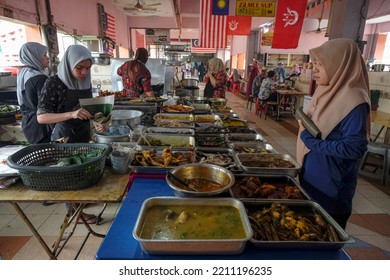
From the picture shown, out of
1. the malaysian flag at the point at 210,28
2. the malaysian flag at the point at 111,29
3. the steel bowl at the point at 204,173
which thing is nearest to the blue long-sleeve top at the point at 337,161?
Answer: the steel bowl at the point at 204,173

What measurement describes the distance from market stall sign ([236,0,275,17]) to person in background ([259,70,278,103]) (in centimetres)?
210

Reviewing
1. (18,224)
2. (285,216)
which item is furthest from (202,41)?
(285,216)

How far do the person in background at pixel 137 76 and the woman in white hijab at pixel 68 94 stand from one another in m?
1.78

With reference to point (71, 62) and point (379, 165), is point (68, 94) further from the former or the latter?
point (379, 165)

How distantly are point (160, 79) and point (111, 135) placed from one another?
16.5 feet

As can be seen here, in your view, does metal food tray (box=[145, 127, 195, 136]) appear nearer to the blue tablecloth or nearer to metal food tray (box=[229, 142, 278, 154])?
metal food tray (box=[229, 142, 278, 154])

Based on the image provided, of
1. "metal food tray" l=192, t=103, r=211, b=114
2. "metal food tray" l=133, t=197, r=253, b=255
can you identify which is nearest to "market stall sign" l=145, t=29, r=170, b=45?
"metal food tray" l=192, t=103, r=211, b=114

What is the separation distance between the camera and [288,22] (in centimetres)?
584

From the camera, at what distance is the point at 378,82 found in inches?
208

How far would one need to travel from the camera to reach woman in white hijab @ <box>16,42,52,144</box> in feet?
9.16

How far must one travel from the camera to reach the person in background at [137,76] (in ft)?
13.6

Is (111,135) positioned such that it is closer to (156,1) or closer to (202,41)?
(202,41)

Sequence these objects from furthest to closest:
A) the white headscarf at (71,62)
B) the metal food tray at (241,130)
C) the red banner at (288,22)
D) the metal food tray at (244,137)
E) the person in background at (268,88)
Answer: the person in background at (268,88) → the red banner at (288,22) → the metal food tray at (241,130) → the metal food tray at (244,137) → the white headscarf at (71,62)

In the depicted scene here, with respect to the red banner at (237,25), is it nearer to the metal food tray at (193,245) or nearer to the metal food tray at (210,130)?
the metal food tray at (210,130)
